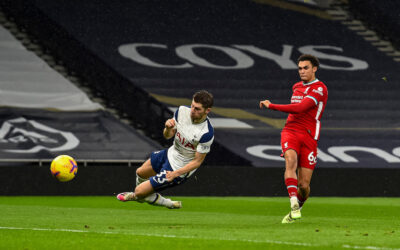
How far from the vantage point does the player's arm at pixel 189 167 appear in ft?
31.6

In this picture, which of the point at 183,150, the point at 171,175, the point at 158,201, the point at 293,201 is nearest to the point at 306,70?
the point at 293,201

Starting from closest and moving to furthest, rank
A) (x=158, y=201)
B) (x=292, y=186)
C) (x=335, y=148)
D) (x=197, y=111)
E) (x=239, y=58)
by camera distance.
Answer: (x=197, y=111) → (x=292, y=186) → (x=158, y=201) → (x=335, y=148) → (x=239, y=58)

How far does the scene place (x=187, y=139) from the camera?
973 centimetres

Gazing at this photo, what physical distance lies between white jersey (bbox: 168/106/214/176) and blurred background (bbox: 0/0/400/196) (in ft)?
27.6

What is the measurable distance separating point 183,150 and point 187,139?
22 cm

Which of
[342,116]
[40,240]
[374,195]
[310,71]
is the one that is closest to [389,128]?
[342,116]

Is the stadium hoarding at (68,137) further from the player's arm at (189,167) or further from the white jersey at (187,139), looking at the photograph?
the player's arm at (189,167)

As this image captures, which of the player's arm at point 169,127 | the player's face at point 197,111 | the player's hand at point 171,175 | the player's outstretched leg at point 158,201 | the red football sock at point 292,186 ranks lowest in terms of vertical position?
the player's outstretched leg at point 158,201

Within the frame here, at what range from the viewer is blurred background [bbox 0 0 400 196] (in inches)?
748

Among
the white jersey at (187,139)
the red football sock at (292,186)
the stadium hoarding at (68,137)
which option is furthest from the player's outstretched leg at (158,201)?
the stadium hoarding at (68,137)

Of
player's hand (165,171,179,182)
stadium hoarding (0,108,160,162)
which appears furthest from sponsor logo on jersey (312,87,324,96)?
stadium hoarding (0,108,160,162)

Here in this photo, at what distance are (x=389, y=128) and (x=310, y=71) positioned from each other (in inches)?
509

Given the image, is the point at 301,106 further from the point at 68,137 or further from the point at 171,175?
the point at 68,137

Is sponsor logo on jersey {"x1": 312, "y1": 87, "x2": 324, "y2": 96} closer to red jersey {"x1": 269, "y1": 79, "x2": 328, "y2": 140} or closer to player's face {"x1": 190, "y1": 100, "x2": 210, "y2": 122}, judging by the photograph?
red jersey {"x1": 269, "y1": 79, "x2": 328, "y2": 140}
